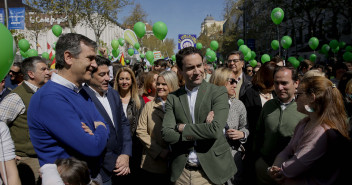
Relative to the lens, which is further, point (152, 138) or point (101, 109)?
point (152, 138)

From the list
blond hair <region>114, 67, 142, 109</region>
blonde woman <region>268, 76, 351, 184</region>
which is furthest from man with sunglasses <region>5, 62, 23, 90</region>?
blonde woman <region>268, 76, 351, 184</region>

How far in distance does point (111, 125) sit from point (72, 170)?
1.16m

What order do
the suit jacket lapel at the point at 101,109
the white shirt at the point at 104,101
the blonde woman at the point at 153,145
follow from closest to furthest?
the suit jacket lapel at the point at 101,109
the white shirt at the point at 104,101
the blonde woman at the point at 153,145

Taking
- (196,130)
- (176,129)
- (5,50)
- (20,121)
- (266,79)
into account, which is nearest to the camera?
(5,50)

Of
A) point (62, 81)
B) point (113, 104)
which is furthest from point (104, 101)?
point (62, 81)

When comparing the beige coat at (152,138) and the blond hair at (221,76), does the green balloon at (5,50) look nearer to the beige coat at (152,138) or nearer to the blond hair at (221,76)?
the beige coat at (152,138)

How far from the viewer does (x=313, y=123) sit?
2459 mm

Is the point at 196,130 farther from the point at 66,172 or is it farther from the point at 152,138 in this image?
the point at 152,138

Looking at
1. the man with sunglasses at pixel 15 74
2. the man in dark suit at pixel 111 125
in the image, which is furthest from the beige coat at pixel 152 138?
the man with sunglasses at pixel 15 74

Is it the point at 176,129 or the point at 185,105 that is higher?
the point at 185,105

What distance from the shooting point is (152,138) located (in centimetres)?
375

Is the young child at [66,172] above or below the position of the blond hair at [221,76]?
below

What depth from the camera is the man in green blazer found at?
2.67 meters

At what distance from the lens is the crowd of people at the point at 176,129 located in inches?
85.0
